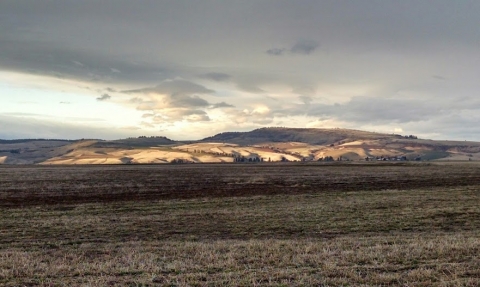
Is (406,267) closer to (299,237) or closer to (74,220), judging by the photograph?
(299,237)

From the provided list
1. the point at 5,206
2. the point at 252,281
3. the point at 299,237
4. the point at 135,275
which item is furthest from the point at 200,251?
the point at 5,206

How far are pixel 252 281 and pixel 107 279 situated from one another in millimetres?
3518

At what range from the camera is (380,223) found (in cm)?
2177

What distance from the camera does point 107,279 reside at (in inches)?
379

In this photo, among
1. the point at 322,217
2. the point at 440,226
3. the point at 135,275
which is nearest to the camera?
the point at 135,275

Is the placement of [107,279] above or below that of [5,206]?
above

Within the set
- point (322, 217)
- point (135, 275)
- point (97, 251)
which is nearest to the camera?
point (135, 275)

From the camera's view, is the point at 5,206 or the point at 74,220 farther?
the point at 5,206

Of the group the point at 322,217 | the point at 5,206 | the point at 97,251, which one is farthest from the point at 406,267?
the point at 5,206

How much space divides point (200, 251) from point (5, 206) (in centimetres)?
2774

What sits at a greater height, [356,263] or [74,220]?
[356,263]

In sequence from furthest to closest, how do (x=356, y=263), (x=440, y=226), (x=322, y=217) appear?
(x=322, y=217), (x=440, y=226), (x=356, y=263)

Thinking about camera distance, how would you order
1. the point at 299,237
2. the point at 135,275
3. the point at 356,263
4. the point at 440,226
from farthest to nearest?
the point at 440,226 < the point at 299,237 < the point at 356,263 < the point at 135,275

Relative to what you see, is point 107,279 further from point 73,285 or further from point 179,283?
point 179,283
